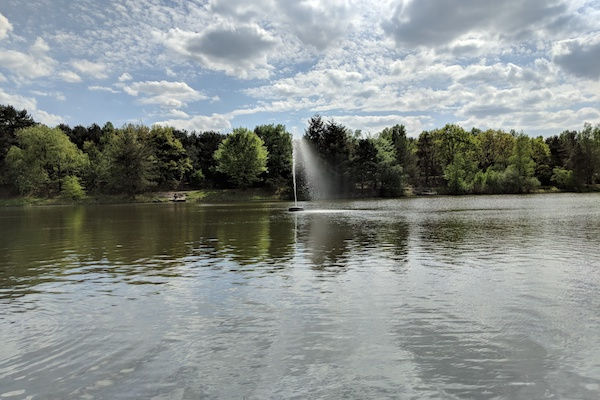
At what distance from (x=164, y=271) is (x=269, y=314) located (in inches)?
284

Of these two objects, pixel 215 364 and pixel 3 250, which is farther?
pixel 3 250

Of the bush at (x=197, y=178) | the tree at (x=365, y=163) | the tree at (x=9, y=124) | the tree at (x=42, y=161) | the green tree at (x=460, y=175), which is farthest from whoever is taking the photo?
the bush at (x=197, y=178)

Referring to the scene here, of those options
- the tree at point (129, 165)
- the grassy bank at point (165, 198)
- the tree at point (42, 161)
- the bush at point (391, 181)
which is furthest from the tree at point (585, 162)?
the tree at point (42, 161)

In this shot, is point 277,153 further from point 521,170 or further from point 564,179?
point 564,179

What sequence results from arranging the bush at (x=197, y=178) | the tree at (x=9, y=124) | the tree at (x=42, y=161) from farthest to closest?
the bush at (x=197, y=178) → the tree at (x=9, y=124) → the tree at (x=42, y=161)

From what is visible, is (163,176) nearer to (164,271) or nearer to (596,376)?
(164,271)

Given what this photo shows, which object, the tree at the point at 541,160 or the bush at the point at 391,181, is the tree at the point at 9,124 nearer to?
the bush at the point at 391,181

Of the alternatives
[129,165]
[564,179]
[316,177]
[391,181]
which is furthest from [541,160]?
[129,165]

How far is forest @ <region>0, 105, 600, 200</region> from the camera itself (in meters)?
93.4

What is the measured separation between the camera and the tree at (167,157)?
348 feet

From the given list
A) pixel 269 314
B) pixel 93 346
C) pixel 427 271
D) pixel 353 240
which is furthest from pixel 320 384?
A: pixel 353 240

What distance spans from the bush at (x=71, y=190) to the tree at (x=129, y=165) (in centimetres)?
626

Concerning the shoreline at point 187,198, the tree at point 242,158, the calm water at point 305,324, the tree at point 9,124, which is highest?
the tree at point 9,124

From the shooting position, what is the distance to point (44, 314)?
10562 millimetres
